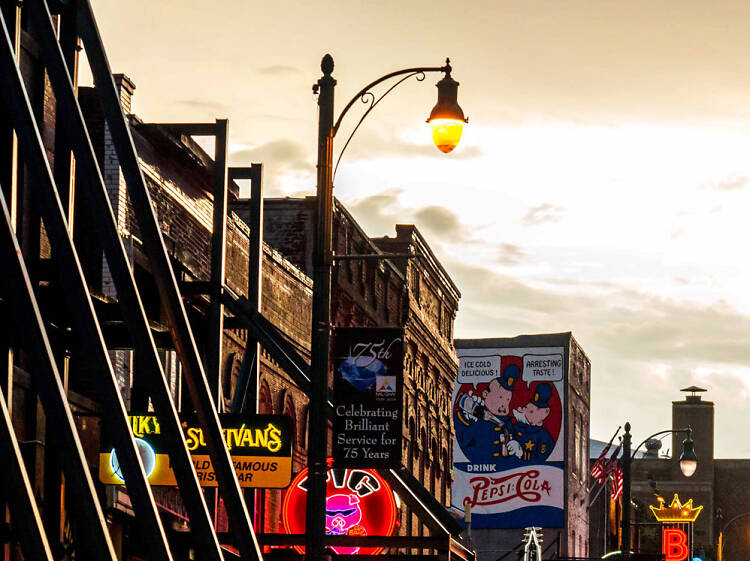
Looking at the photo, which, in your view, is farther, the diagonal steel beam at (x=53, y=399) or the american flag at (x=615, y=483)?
the american flag at (x=615, y=483)

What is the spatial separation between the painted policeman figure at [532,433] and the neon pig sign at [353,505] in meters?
46.4

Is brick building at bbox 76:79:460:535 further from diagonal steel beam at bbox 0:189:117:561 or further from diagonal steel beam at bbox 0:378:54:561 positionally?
diagonal steel beam at bbox 0:378:54:561

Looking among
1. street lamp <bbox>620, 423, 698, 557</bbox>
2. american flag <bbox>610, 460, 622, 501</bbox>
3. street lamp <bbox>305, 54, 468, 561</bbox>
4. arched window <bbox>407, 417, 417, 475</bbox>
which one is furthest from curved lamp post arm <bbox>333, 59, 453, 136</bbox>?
american flag <bbox>610, 460, 622, 501</bbox>

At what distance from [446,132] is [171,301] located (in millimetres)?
4434

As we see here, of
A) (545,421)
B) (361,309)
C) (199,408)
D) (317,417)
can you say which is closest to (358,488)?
(317,417)

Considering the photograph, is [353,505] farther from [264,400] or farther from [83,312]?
[83,312]

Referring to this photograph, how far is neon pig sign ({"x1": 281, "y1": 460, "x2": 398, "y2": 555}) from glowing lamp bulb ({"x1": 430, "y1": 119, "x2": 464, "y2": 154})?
838 centimetres

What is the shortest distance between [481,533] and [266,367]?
42.6m

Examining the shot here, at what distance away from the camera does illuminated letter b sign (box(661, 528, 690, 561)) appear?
77463 millimetres

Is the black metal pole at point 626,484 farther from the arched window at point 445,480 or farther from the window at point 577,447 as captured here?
the window at point 577,447

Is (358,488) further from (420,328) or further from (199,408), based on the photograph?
(420,328)

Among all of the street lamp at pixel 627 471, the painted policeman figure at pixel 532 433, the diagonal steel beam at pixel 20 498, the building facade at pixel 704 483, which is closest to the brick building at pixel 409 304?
the street lamp at pixel 627 471

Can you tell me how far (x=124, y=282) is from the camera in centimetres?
1491

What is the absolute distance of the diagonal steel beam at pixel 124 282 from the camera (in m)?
14.9
